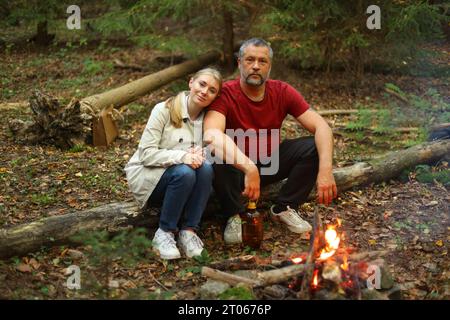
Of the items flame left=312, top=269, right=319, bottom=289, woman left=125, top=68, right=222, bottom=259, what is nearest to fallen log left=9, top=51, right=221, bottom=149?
woman left=125, top=68, right=222, bottom=259

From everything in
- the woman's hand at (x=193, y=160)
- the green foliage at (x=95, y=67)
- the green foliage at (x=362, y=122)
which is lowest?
the green foliage at (x=362, y=122)

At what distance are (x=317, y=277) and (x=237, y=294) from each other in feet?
1.89

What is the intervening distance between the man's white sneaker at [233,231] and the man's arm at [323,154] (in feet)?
2.58

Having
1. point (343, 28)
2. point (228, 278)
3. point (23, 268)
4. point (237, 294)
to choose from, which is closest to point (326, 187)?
point (228, 278)

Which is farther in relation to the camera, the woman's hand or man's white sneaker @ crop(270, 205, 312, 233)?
man's white sneaker @ crop(270, 205, 312, 233)

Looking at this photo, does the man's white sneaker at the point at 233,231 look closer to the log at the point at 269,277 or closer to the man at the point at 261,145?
the man at the point at 261,145

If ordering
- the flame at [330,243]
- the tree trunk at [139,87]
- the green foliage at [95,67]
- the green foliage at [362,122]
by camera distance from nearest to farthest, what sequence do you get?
the flame at [330,243]
the tree trunk at [139,87]
the green foliage at [362,122]
the green foliage at [95,67]

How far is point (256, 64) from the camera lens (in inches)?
177

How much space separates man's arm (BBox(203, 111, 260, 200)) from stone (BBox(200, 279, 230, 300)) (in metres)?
0.91

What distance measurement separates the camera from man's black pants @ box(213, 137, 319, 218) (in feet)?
14.9

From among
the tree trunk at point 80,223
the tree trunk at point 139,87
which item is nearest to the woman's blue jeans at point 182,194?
the tree trunk at point 80,223

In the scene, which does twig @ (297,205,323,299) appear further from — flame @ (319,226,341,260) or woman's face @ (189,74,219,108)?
woman's face @ (189,74,219,108)

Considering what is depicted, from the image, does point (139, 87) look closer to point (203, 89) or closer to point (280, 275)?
point (203, 89)

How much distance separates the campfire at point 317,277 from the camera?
3453mm
